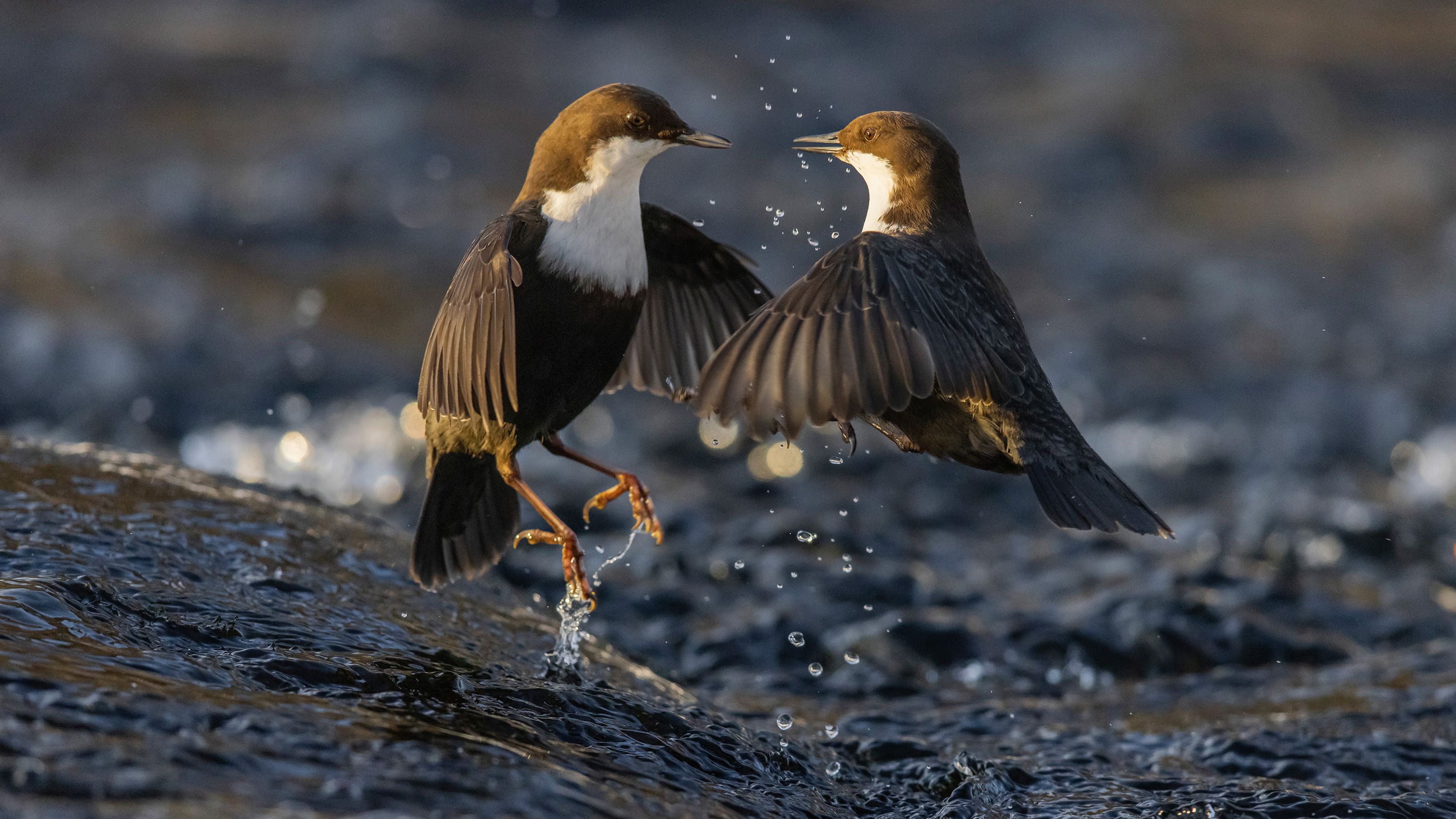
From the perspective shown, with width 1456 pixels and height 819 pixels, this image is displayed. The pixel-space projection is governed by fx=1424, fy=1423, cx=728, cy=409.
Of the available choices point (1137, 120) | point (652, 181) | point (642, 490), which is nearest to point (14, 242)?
point (652, 181)

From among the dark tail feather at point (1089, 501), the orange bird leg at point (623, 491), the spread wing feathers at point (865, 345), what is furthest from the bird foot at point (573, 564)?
the dark tail feather at point (1089, 501)

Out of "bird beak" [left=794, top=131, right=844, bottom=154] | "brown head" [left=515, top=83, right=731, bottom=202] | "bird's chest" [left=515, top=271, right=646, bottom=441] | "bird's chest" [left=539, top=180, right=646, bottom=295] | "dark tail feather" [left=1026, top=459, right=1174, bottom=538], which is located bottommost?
"dark tail feather" [left=1026, top=459, right=1174, bottom=538]

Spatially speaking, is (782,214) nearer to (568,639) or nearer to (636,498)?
(636,498)

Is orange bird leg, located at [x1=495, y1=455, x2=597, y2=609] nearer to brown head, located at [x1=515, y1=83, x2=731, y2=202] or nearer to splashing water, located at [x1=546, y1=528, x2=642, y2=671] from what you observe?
splashing water, located at [x1=546, y1=528, x2=642, y2=671]

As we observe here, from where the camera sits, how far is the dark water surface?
2629 millimetres

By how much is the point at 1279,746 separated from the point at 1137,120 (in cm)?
783

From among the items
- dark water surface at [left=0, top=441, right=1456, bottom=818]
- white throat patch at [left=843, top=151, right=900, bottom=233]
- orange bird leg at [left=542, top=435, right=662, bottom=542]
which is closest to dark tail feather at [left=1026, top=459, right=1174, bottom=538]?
dark water surface at [left=0, top=441, right=1456, bottom=818]

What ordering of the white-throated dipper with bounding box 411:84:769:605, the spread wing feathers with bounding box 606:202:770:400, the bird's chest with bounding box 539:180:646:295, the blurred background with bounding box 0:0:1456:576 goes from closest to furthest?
1. the white-throated dipper with bounding box 411:84:769:605
2. the bird's chest with bounding box 539:180:646:295
3. the spread wing feathers with bounding box 606:202:770:400
4. the blurred background with bounding box 0:0:1456:576

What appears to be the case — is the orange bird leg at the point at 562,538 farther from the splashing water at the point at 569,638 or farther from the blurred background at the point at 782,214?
the blurred background at the point at 782,214

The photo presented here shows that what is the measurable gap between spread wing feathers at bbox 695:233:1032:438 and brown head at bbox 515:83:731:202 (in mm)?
646

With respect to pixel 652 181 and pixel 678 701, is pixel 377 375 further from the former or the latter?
pixel 678 701

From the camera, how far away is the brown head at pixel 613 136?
12.7 feet

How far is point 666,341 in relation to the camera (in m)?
4.56

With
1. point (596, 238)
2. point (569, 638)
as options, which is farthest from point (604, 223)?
point (569, 638)
